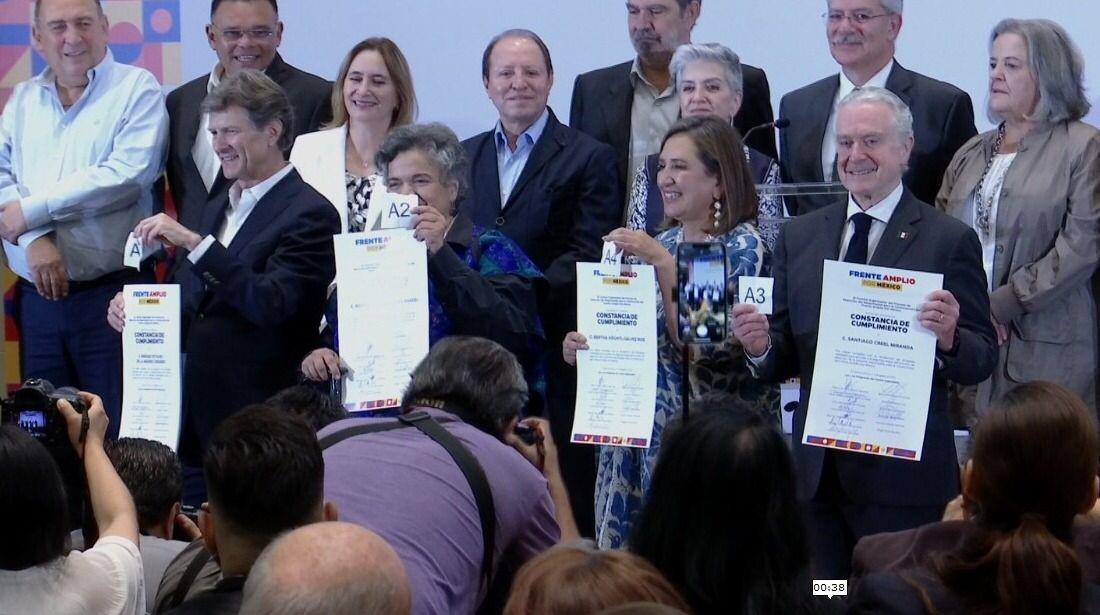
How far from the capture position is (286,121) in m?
5.38

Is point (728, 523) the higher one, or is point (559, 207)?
point (559, 207)

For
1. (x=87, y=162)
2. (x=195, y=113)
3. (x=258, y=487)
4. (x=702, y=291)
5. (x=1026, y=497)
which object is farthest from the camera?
(x=195, y=113)

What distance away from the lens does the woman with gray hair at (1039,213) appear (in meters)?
5.06

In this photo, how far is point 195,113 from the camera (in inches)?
239

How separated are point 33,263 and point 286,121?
1.18m

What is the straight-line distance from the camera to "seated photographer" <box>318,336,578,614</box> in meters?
3.34

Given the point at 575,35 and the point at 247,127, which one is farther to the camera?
the point at 575,35

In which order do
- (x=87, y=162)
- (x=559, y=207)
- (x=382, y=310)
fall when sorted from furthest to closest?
(x=87, y=162) → (x=559, y=207) → (x=382, y=310)

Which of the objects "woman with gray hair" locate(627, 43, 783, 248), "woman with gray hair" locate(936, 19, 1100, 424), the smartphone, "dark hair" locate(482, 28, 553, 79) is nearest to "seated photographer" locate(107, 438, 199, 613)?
the smartphone

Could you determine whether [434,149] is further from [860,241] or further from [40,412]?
[40,412]

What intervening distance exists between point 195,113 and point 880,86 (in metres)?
2.49

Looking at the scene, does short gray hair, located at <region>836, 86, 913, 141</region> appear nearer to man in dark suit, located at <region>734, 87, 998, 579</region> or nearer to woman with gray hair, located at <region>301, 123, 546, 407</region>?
man in dark suit, located at <region>734, 87, 998, 579</region>

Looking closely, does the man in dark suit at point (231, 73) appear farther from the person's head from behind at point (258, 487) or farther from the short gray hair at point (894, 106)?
the person's head from behind at point (258, 487)

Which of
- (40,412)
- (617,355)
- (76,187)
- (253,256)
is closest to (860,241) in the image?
(617,355)
